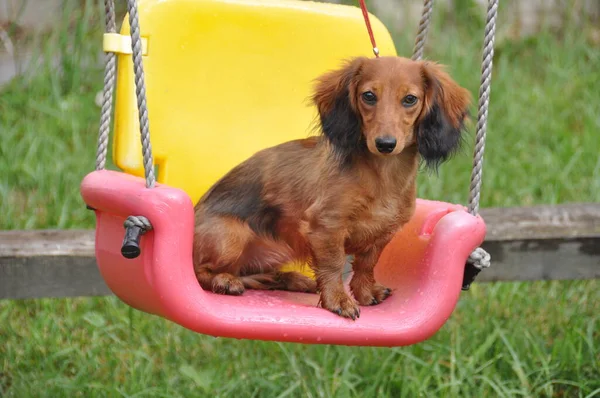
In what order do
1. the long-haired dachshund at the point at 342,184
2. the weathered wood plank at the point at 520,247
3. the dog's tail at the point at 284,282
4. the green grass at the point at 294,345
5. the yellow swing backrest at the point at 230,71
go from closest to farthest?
the long-haired dachshund at the point at 342,184
the dog's tail at the point at 284,282
the yellow swing backrest at the point at 230,71
the weathered wood plank at the point at 520,247
the green grass at the point at 294,345

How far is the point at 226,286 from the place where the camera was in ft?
7.71

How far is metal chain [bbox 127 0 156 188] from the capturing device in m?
2.08

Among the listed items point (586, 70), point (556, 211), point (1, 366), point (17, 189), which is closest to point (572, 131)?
point (586, 70)

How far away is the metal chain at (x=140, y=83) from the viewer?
2084 mm

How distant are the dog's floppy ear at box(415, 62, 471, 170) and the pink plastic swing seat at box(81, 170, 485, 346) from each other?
0.61 feet

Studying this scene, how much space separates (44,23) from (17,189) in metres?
1.49

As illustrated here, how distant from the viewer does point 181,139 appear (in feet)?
9.11

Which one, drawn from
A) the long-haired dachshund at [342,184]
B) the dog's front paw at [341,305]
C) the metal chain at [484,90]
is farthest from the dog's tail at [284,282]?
the metal chain at [484,90]

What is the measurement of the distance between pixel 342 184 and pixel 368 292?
34 cm

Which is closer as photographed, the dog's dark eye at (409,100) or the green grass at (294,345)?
the dog's dark eye at (409,100)

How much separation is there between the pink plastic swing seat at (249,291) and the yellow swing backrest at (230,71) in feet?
1.51

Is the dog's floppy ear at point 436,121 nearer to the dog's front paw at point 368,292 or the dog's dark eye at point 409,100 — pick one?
the dog's dark eye at point 409,100

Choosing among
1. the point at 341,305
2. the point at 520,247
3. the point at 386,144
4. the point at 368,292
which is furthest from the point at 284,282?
the point at 520,247

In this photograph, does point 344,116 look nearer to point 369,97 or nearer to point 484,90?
point 369,97
